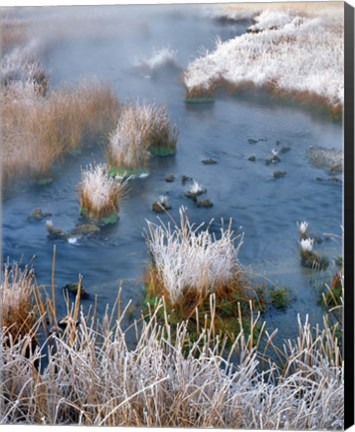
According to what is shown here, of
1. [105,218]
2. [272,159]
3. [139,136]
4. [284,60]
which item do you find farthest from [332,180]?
[105,218]

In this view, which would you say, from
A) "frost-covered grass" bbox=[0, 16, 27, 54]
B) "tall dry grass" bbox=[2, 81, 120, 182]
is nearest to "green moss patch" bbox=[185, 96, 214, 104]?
"tall dry grass" bbox=[2, 81, 120, 182]

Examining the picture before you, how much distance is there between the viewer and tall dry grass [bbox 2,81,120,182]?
4.84m

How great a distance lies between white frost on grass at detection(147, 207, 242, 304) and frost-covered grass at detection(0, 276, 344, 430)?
0.57 ft

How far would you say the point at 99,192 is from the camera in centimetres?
480

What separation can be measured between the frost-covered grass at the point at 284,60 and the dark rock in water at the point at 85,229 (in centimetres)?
81

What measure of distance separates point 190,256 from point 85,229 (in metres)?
0.54

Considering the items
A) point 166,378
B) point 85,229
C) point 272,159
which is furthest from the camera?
point 85,229

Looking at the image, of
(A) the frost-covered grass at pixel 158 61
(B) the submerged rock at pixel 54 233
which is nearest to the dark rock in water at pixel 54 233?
(B) the submerged rock at pixel 54 233

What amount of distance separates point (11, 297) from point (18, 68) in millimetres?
1156

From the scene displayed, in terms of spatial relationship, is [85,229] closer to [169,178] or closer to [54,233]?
[54,233]

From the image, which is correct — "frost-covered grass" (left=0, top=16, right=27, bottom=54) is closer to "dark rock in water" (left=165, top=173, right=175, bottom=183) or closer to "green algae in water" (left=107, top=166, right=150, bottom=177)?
"green algae in water" (left=107, top=166, right=150, bottom=177)

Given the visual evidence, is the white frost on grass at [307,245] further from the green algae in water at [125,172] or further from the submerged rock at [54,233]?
the submerged rock at [54,233]

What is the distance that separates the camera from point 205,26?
15.6 ft

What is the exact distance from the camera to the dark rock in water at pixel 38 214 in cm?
482
